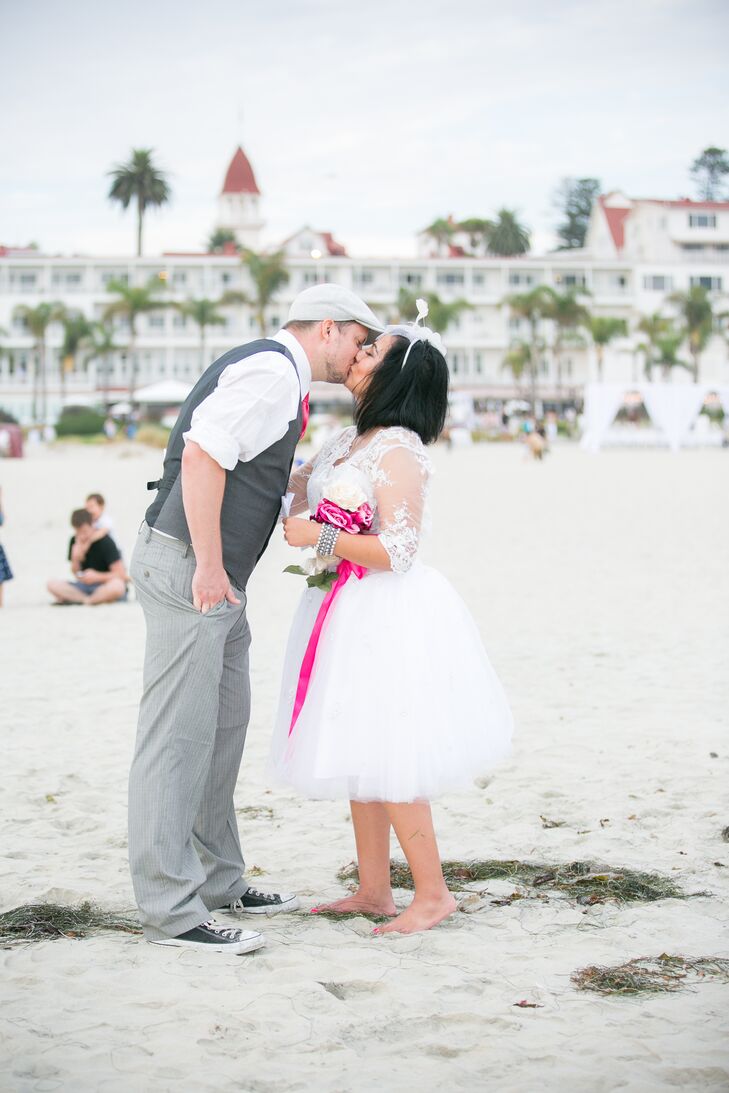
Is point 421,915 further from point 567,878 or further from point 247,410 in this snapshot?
point 247,410

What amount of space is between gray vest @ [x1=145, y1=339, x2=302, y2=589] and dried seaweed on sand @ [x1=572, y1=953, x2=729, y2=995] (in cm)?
154

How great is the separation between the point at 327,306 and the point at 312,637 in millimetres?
1036

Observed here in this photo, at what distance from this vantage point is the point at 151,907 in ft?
12.0

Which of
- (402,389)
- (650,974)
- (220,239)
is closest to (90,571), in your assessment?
(402,389)

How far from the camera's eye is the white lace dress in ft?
12.3

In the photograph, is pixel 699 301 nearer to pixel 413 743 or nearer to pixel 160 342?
pixel 160 342

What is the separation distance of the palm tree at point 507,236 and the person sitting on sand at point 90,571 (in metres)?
88.2

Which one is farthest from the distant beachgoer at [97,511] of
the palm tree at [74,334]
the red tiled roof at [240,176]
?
the red tiled roof at [240,176]

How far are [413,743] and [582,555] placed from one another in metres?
11.8

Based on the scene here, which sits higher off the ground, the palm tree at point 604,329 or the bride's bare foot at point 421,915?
the palm tree at point 604,329

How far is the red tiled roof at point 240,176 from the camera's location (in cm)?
9838

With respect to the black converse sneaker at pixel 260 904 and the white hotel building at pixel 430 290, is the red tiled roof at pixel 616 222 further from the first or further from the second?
the black converse sneaker at pixel 260 904

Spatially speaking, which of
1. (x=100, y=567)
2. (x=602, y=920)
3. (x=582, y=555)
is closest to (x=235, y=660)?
(x=602, y=920)

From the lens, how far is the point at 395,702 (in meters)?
3.78
